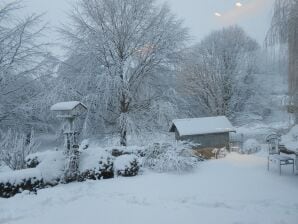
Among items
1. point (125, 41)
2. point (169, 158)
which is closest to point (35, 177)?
point (169, 158)

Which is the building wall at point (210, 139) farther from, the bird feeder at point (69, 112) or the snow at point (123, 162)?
the bird feeder at point (69, 112)

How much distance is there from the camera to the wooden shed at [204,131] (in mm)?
14405

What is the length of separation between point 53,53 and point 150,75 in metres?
5.16

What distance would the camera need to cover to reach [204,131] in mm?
14539

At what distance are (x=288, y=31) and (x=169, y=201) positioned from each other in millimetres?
6608

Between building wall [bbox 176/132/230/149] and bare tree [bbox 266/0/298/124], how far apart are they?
5.16 metres

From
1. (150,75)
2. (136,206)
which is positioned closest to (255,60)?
(150,75)

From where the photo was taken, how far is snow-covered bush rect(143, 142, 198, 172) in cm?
1007

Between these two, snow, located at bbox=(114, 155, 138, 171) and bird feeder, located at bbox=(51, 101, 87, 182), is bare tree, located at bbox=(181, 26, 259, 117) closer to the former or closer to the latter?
snow, located at bbox=(114, 155, 138, 171)

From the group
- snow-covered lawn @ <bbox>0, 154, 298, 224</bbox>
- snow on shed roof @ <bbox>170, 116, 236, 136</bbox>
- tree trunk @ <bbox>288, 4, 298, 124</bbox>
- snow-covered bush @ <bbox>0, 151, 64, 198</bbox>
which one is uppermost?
tree trunk @ <bbox>288, 4, 298, 124</bbox>

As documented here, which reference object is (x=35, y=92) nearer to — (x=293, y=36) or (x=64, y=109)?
(x=64, y=109)

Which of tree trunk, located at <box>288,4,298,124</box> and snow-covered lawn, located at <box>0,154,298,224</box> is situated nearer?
snow-covered lawn, located at <box>0,154,298,224</box>

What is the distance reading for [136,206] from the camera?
7023 millimetres

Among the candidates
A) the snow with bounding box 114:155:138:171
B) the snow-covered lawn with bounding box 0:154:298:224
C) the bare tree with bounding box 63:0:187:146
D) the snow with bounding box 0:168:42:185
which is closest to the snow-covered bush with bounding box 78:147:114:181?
the snow with bounding box 114:155:138:171
